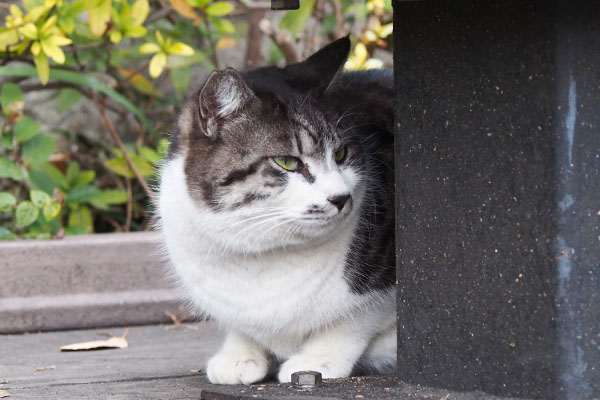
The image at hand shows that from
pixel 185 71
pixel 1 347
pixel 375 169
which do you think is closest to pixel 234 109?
pixel 375 169

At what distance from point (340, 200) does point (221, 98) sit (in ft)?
1.42

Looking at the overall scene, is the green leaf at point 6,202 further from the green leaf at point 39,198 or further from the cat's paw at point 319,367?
the cat's paw at point 319,367

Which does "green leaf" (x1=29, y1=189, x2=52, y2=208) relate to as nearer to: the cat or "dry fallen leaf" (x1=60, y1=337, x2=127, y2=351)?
"dry fallen leaf" (x1=60, y1=337, x2=127, y2=351)

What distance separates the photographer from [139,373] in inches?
108

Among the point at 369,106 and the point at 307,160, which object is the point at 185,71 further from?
the point at 307,160

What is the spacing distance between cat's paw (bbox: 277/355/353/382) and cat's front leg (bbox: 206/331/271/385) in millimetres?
99

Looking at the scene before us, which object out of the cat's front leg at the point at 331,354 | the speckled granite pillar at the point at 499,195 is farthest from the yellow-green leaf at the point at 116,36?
the speckled granite pillar at the point at 499,195

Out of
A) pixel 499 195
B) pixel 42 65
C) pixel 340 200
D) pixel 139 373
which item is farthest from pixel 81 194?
pixel 499 195

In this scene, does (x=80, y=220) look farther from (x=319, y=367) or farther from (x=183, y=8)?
(x=319, y=367)

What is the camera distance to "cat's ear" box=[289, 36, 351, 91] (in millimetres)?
2656

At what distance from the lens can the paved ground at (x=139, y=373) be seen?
216 cm

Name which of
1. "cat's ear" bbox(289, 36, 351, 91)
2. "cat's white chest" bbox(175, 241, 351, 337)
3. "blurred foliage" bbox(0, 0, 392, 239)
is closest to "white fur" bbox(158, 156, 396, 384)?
"cat's white chest" bbox(175, 241, 351, 337)

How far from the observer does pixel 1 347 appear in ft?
11.0

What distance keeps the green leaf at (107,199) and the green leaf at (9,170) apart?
37 centimetres
